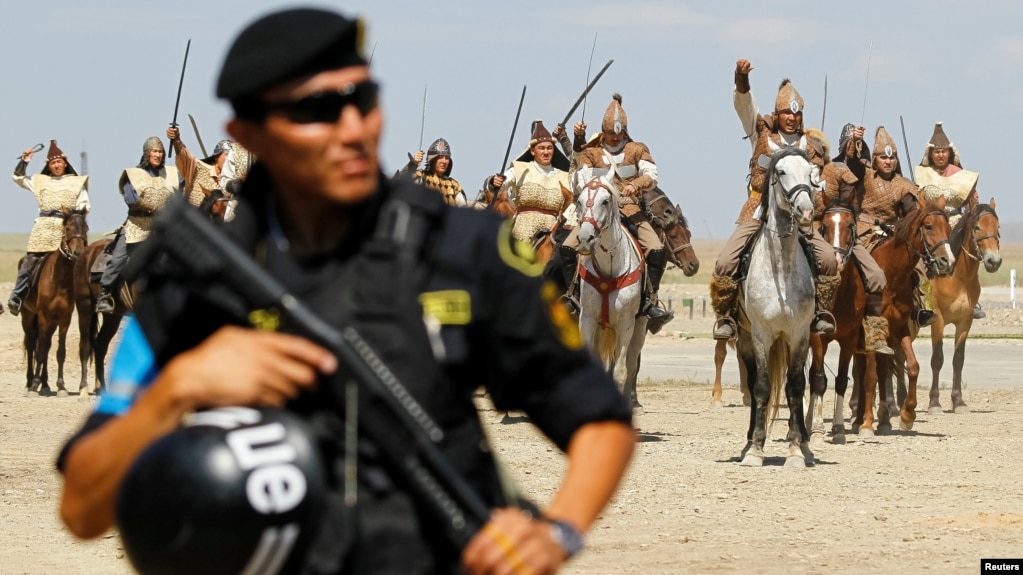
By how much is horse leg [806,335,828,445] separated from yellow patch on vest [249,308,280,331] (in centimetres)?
1510

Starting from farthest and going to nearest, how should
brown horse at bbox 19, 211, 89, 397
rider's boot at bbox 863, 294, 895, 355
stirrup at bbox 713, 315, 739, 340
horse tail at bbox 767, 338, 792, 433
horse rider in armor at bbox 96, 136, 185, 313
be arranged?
brown horse at bbox 19, 211, 89, 397
horse rider in armor at bbox 96, 136, 185, 313
rider's boot at bbox 863, 294, 895, 355
stirrup at bbox 713, 315, 739, 340
horse tail at bbox 767, 338, 792, 433

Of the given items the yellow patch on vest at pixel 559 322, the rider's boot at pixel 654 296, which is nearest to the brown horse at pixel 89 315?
the rider's boot at pixel 654 296

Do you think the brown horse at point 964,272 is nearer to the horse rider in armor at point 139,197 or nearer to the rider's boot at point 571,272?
the rider's boot at point 571,272

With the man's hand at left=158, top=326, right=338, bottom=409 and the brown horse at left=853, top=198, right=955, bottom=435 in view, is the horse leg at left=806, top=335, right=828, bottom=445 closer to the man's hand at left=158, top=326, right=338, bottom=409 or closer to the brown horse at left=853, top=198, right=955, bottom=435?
the brown horse at left=853, top=198, right=955, bottom=435

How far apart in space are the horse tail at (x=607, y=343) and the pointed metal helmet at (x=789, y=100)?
3538mm

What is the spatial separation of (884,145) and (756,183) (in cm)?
545

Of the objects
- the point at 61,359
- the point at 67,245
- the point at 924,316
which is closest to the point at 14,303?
the point at 61,359

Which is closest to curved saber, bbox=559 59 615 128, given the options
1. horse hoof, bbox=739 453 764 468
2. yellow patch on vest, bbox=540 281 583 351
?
horse hoof, bbox=739 453 764 468

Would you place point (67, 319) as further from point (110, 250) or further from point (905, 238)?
point (905, 238)

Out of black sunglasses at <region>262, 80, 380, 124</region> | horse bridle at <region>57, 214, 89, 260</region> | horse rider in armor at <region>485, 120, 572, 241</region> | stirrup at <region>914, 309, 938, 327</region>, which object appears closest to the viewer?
black sunglasses at <region>262, 80, 380, 124</region>

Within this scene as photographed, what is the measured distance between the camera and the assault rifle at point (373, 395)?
105 inches

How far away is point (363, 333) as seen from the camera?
8.95 ft

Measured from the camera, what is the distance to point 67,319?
24.8 m

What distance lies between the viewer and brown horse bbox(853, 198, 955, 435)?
1981 cm
